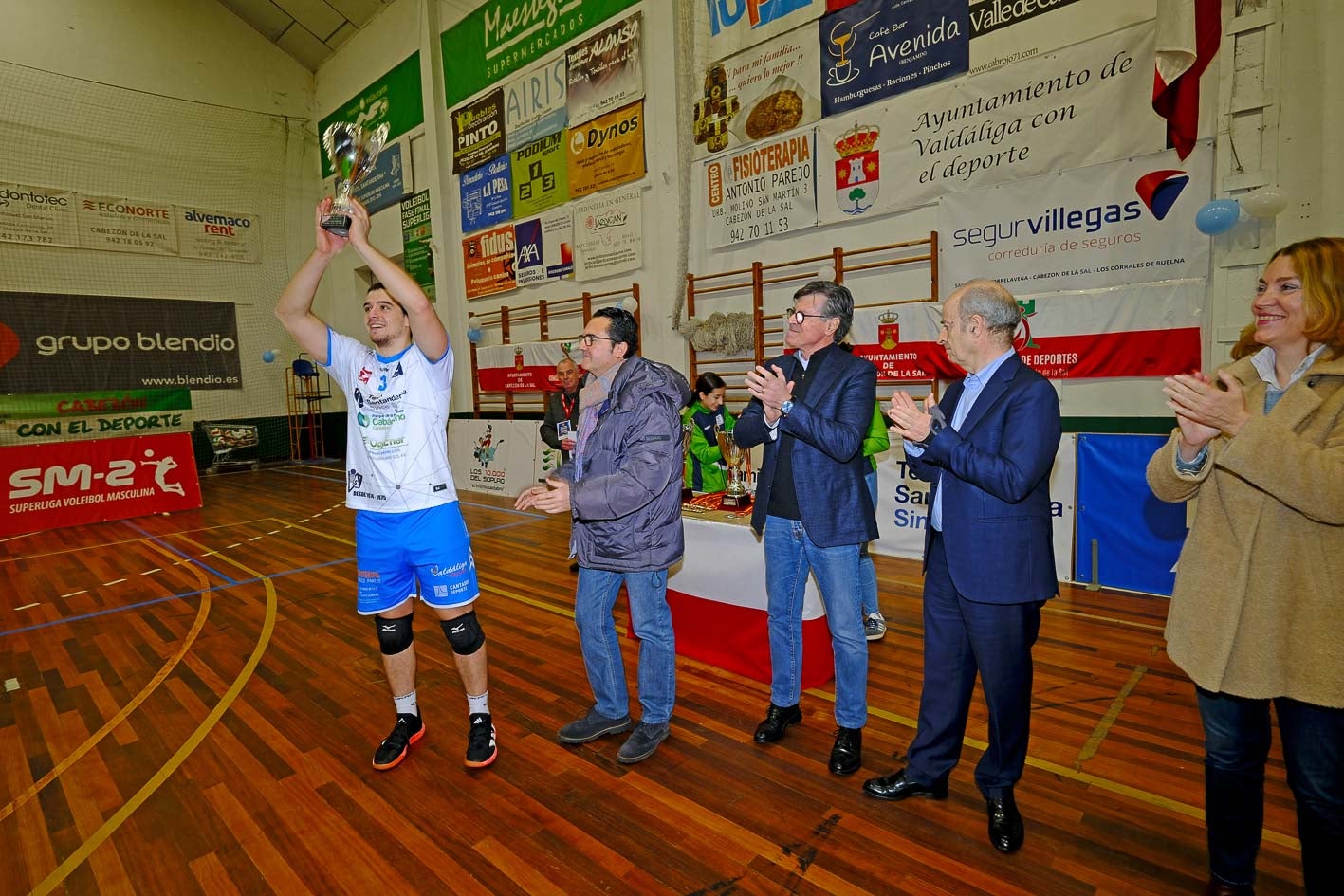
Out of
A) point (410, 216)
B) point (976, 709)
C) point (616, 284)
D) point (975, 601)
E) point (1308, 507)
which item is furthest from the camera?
point (410, 216)

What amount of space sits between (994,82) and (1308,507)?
5012 millimetres

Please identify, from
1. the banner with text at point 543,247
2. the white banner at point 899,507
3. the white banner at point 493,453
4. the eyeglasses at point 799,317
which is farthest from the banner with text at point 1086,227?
the white banner at point 493,453

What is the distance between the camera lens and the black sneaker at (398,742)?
273 cm

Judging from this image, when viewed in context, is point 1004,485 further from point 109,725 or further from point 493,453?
point 493,453

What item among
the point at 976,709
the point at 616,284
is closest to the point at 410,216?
the point at 616,284

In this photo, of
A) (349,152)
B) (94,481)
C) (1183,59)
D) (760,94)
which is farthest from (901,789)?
(94,481)

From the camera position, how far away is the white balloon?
4023 millimetres

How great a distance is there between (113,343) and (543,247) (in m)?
8.45

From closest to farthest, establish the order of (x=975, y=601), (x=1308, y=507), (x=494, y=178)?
(x=1308, y=507)
(x=975, y=601)
(x=494, y=178)

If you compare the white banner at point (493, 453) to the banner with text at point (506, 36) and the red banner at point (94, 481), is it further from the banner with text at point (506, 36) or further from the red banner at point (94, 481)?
the banner with text at point (506, 36)

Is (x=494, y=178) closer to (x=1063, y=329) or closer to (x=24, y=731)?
(x=1063, y=329)

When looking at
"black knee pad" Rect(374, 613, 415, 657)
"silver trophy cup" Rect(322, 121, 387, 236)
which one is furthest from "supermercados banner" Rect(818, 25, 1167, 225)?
"black knee pad" Rect(374, 613, 415, 657)

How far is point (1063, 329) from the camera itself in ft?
16.5

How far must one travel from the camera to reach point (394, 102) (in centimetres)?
1190
